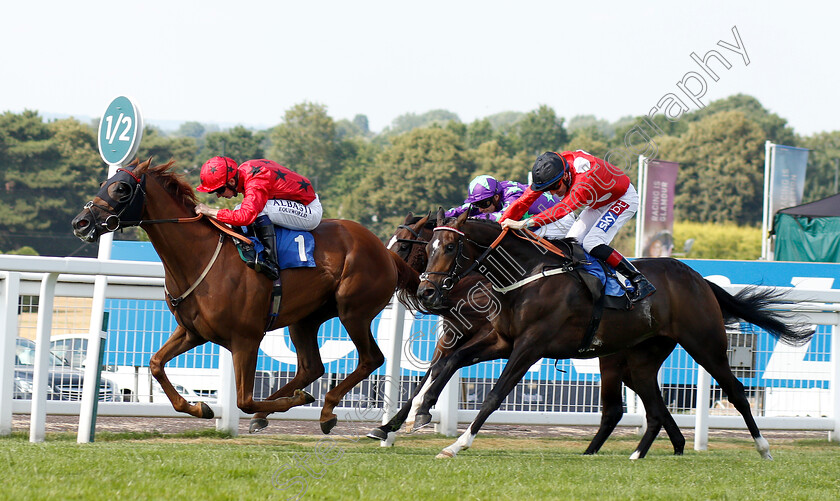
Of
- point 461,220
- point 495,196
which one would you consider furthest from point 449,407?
point 461,220

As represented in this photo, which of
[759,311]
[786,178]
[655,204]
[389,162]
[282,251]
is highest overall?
[389,162]

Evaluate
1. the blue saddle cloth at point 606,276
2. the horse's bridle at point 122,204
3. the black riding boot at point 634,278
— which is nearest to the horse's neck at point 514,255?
the blue saddle cloth at point 606,276

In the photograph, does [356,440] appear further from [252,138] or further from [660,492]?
[252,138]

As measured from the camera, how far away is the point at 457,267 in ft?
20.4

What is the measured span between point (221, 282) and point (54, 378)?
207 cm

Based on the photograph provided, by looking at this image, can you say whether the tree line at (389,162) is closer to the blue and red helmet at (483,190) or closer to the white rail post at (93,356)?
the blue and red helmet at (483,190)

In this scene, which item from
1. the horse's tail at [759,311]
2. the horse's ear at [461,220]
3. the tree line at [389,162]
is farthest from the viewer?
the tree line at [389,162]

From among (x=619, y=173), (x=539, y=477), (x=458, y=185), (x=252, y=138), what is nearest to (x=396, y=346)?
(x=619, y=173)

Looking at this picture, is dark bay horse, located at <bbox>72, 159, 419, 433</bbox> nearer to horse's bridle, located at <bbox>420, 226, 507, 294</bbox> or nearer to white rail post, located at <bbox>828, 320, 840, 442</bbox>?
horse's bridle, located at <bbox>420, 226, 507, 294</bbox>

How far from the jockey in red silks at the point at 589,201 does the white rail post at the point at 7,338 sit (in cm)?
338

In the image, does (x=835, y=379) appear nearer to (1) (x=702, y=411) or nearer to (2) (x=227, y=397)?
(1) (x=702, y=411)

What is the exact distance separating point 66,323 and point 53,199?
143 ft

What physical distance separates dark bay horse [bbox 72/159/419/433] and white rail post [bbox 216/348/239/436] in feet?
3.18

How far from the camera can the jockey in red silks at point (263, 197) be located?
6.01m
